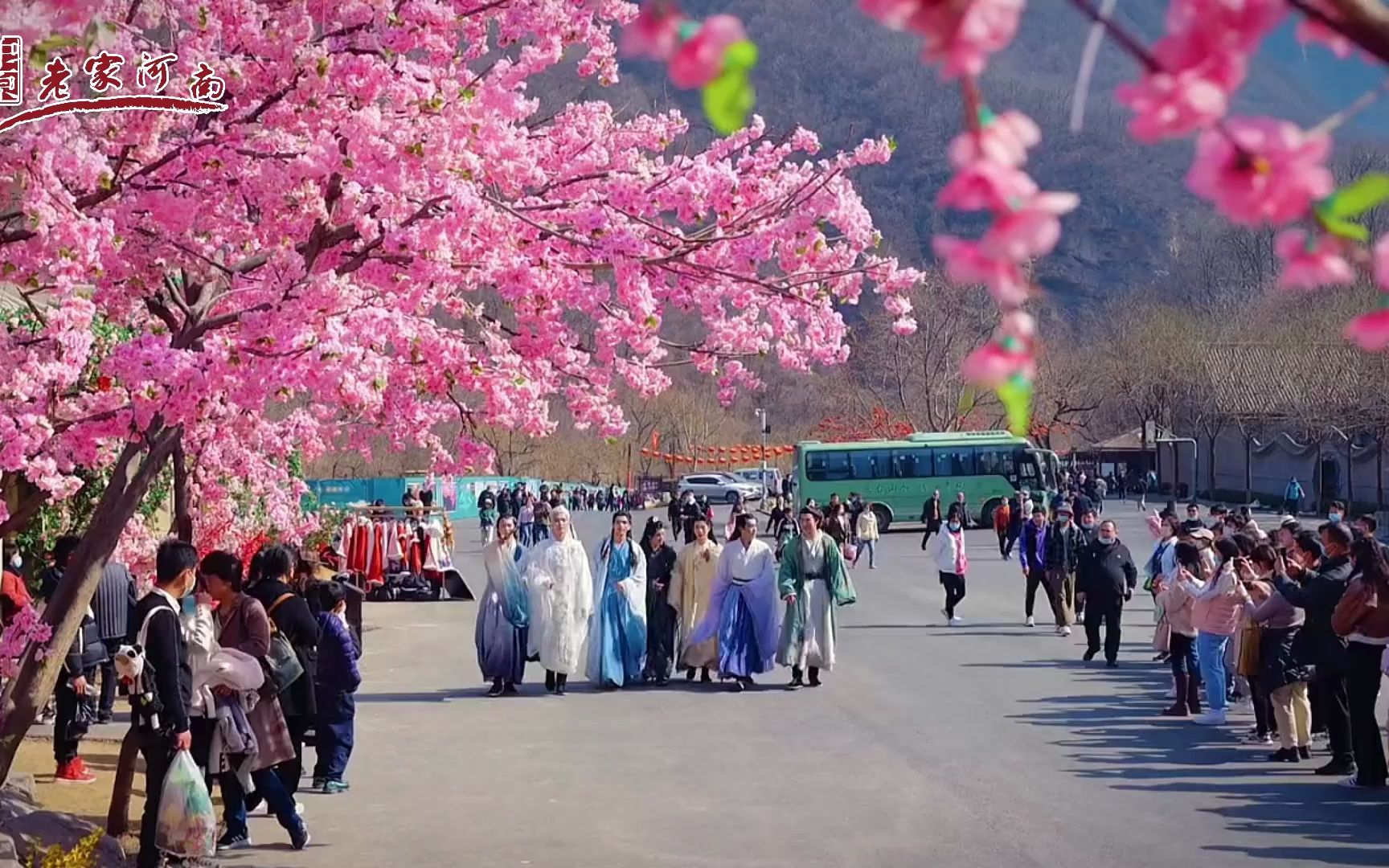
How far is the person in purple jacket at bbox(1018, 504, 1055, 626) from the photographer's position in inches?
799

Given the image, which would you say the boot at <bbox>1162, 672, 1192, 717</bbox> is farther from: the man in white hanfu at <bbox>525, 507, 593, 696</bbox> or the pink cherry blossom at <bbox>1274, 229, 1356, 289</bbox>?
the pink cherry blossom at <bbox>1274, 229, 1356, 289</bbox>

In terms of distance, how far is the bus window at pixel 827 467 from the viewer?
2042 inches

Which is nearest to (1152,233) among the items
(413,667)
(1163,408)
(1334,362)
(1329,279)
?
(1163,408)

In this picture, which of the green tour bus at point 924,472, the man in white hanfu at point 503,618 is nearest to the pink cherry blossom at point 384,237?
the man in white hanfu at point 503,618

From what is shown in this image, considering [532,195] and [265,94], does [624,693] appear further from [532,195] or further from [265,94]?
[265,94]

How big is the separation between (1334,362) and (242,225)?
52.9 m

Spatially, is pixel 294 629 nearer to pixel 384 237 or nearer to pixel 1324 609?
pixel 384 237

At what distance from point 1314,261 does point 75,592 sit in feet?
24.7

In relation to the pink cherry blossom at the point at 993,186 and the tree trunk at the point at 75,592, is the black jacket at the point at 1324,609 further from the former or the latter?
the pink cherry blossom at the point at 993,186

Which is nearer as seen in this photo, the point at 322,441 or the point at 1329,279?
the point at 1329,279

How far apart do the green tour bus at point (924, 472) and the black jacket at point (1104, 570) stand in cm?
3352

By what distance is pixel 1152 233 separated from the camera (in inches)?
6747

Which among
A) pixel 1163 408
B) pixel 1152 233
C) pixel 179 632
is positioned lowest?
pixel 179 632

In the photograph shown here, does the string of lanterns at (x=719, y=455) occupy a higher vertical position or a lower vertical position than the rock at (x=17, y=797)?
higher
